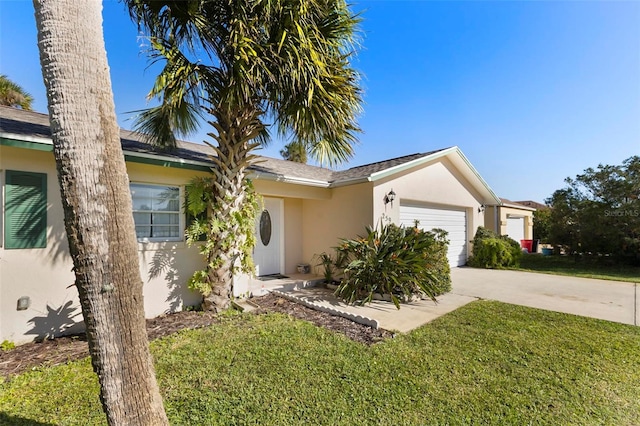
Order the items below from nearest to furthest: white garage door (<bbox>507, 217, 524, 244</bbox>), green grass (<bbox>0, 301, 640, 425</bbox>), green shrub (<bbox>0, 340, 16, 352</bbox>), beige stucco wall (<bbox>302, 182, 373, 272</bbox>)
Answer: green grass (<bbox>0, 301, 640, 425</bbox>), green shrub (<bbox>0, 340, 16, 352</bbox>), beige stucco wall (<bbox>302, 182, 373, 272</bbox>), white garage door (<bbox>507, 217, 524, 244</bbox>)

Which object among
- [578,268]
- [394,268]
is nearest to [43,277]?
[394,268]

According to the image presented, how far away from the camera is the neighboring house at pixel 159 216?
4743 millimetres

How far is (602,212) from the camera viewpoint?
42.0 feet

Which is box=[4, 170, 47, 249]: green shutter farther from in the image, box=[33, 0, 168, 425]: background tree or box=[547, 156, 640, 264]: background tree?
box=[547, 156, 640, 264]: background tree

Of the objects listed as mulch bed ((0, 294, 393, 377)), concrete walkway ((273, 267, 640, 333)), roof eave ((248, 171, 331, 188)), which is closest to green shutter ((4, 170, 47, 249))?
mulch bed ((0, 294, 393, 377))

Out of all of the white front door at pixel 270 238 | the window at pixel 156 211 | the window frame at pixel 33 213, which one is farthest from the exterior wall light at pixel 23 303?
the white front door at pixel 270 238

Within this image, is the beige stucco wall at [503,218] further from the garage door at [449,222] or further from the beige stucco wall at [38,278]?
the beige stucco wall at [38,278]

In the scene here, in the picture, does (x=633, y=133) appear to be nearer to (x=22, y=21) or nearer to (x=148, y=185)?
(x=148, y=185)

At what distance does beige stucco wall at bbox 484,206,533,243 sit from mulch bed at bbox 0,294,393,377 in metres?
14.3

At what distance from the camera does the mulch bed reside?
4199 mm

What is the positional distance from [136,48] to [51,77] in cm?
424

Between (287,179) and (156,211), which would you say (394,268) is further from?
(156,211)

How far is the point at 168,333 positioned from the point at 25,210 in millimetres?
3251

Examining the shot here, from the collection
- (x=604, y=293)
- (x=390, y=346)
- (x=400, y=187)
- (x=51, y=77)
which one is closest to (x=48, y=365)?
(x=51, y=77)
